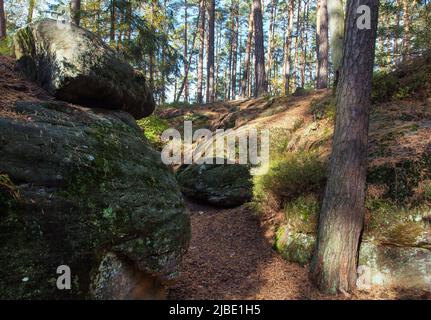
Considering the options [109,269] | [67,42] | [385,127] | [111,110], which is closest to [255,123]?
[385,127]

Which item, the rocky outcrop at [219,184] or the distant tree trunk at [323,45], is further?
the distant tree trunk at [323,45]

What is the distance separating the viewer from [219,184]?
30.4ft

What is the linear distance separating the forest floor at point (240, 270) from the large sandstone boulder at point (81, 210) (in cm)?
121

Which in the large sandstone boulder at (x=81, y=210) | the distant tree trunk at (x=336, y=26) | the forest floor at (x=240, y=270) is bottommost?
the forest floor at (x=240, y=270)

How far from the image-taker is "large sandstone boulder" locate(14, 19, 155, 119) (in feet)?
17.4

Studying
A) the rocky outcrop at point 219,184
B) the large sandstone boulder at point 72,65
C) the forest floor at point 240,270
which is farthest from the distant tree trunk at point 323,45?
the large sandstone boulder at point 72,65

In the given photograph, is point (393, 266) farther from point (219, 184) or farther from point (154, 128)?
point (154, 128)

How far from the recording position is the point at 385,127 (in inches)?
274

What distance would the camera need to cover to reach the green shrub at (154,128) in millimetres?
14055

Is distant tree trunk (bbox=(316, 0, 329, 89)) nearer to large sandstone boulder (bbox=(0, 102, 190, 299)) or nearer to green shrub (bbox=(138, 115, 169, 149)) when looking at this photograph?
green shrub (bbox=(138, 115, 169, 149))

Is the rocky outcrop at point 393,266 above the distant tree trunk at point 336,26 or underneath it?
underneath

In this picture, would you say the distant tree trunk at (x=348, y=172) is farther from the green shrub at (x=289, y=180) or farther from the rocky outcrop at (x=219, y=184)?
the rocky outcrop at (x=219, y=184)
